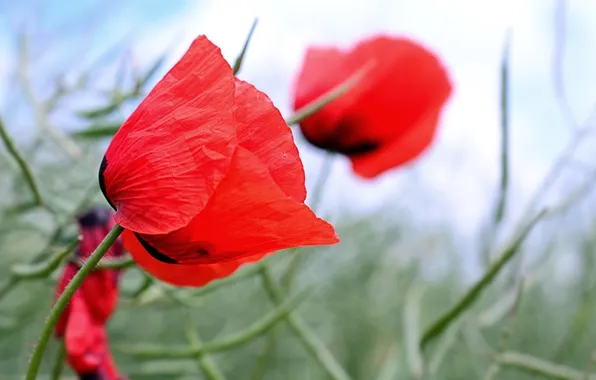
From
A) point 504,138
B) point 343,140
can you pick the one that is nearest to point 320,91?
point 343,140

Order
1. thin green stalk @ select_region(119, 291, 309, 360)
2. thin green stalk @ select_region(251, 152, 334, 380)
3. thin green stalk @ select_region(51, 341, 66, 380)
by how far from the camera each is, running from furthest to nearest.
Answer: thin green stalk @ select_region(251, 152, 334, 380), thin green stalk @ select_region(119, 291, 309, 360), thin green stalk @ select_region(51, 341, 66, 380)

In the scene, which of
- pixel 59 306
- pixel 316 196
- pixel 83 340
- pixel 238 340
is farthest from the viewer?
pixel 316 196

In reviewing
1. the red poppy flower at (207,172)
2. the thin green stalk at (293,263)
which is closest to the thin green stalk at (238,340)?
the thin green stalk at (293,263)

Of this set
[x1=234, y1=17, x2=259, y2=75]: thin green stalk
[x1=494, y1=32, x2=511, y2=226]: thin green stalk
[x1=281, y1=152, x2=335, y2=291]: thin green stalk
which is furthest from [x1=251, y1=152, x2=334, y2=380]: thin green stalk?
[x1=234, y1=17, x2=259, y2=75]: thin green stalk

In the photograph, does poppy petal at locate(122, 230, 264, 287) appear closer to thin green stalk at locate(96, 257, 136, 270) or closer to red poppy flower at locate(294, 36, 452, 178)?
thin green stalk at locate(96, 257, 136, 270)

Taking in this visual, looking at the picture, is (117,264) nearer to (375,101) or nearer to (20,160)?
(20,160)

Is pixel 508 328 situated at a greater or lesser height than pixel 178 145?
lesser

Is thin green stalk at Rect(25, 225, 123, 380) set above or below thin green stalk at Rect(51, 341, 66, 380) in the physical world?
above

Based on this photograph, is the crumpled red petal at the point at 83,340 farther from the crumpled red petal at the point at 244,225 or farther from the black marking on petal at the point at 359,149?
the black marking on petal at the point at 359,149
